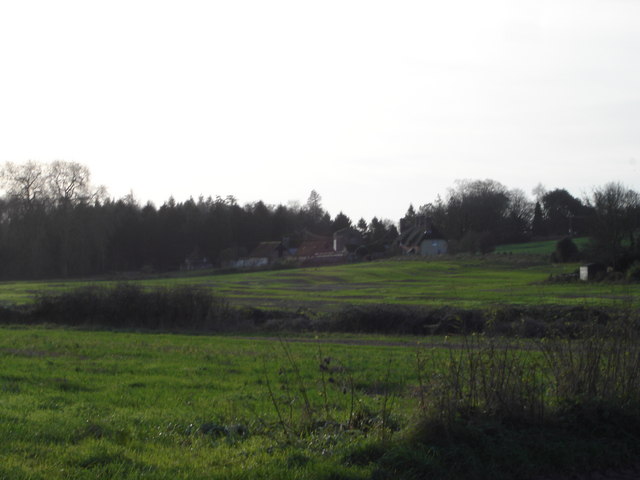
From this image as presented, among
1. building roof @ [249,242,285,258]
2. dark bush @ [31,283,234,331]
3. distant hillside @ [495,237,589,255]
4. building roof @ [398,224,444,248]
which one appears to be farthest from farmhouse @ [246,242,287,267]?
dark bush @ [31,283,234,331]

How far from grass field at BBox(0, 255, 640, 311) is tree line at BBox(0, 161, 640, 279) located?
31.0 feet

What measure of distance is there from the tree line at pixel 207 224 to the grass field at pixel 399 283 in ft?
31.0

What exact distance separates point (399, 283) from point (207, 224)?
5918cm

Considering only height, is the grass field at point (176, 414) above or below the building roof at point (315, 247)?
below

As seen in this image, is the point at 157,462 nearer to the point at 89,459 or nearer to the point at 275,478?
the point at 89,459

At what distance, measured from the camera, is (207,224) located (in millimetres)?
116938

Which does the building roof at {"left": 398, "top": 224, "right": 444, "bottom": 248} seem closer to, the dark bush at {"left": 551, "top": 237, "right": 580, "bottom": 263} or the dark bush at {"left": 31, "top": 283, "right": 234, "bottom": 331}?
the dark bush at {"left": 551, "top": 237, "right": 580, "bottom": 263}

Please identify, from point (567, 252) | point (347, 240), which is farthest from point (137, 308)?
point (347, 240)

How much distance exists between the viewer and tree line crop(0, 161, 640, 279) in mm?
87562

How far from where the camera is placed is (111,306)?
3262 centimetres

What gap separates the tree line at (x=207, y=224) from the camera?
3447 inches

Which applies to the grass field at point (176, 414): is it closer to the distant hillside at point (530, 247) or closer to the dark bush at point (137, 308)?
the dark bush at point (137, 308)

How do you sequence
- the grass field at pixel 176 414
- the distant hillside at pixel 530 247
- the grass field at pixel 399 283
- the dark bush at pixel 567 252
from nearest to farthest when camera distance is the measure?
the grass field at pixel 176 414 → the grass field at pixel 399 283 → the dark bush at pixel 567 252 → the distant hillside at pixel 530 247

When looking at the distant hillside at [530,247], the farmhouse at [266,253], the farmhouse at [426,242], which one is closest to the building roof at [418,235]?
the farmhouse at [426,242]
